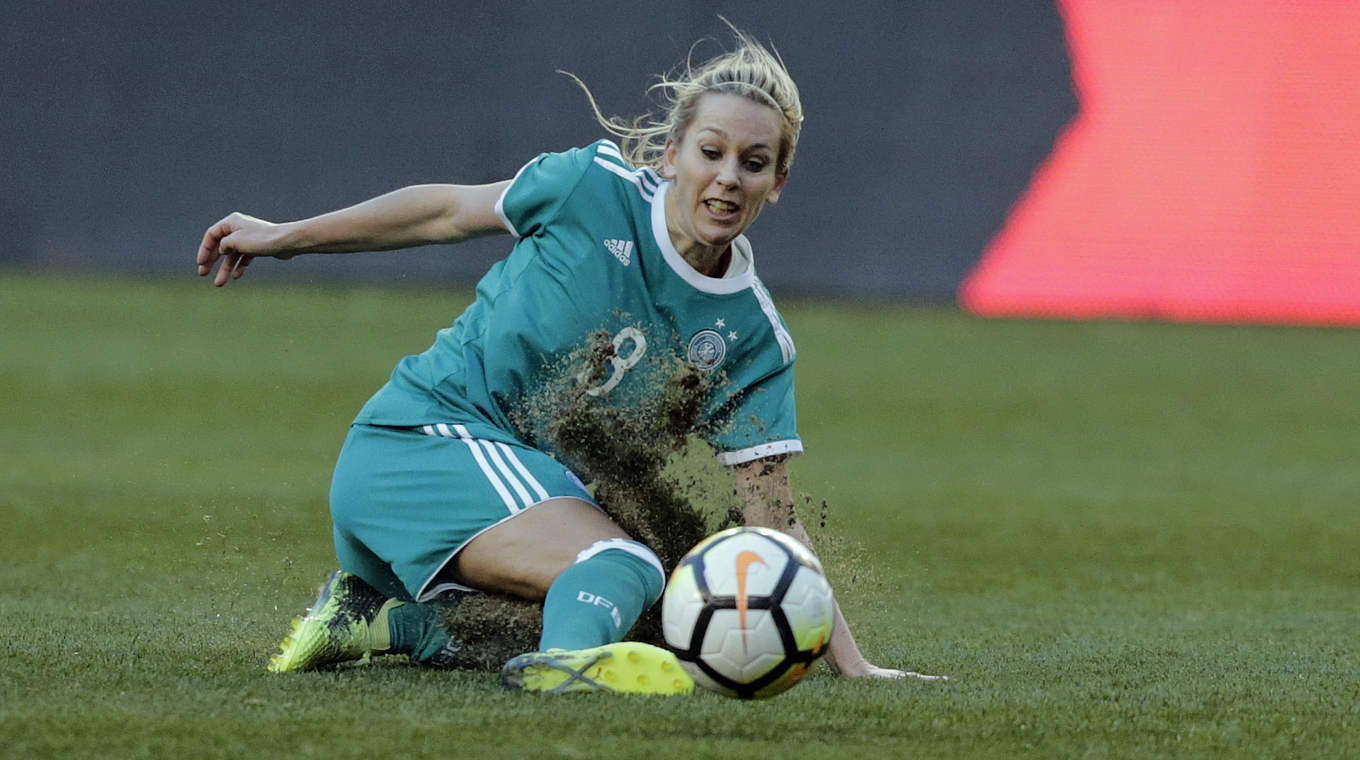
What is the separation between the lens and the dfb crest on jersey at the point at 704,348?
181 inches

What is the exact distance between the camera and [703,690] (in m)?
3.98

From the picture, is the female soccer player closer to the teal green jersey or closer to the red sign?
the teal green jersey

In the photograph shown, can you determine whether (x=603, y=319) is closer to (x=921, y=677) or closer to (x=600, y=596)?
(x=600, y=596)

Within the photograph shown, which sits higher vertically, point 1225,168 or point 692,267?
point 692,267

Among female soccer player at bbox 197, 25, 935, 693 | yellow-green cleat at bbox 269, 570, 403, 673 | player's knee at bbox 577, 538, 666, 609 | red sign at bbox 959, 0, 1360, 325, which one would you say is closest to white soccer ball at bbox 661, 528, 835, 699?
player's knee at bbox 577, 538, 666, 609

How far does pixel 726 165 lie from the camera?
444 cm

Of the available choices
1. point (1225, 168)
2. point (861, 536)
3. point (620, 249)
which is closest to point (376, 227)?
point (620, 249)

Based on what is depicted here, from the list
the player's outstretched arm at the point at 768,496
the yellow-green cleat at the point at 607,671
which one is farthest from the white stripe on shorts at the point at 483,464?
the player's outstretched arm at the point at 768,496

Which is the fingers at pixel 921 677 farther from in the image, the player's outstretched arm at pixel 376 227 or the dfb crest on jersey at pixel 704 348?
the player's outstretched arm at pixel 376 227

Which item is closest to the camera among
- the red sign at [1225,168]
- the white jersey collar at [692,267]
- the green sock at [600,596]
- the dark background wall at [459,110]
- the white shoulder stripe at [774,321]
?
the green sock at [600,596]

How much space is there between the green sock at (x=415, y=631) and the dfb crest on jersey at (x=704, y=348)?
0.94m

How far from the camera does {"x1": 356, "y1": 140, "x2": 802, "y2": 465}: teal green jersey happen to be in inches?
180

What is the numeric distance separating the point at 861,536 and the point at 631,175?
4301mm

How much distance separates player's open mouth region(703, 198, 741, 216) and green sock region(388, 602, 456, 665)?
1270 millimetres
